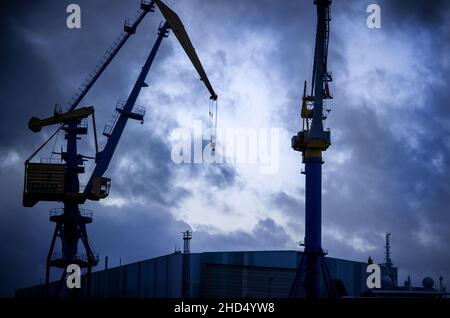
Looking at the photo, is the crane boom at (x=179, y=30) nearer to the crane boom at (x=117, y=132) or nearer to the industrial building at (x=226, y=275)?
the crane boom at (x=117, y=132)

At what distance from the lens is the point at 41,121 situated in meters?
79.3

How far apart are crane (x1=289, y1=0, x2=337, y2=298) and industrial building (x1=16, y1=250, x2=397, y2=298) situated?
403 inches

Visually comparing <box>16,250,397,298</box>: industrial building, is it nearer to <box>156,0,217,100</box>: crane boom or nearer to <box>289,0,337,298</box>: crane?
<box>289,0,337,298</box>: crane

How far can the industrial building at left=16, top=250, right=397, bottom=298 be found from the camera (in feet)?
273

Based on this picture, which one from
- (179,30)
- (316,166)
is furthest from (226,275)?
(179,30)

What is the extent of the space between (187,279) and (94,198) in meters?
14.0

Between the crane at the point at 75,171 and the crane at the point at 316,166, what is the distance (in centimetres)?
1572

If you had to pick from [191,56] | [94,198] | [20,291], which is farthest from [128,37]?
[20,291]

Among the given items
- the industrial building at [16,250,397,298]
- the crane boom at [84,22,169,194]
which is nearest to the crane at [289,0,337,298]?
the industrial building at [16,250,397,298]

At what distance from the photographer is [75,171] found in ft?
260

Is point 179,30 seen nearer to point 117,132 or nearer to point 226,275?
point 117,132
